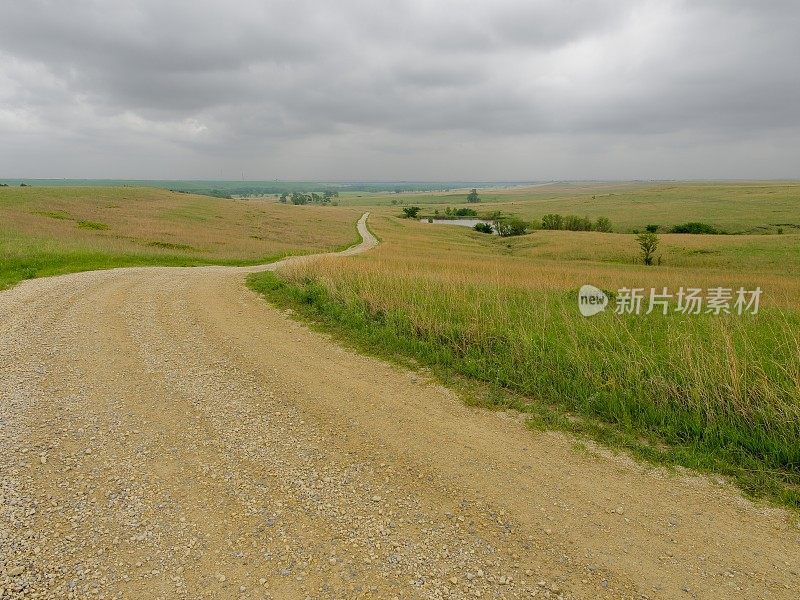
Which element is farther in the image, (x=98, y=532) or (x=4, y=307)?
(x=4, y=307)

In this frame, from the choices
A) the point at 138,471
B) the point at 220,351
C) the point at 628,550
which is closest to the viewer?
the point at 628,550

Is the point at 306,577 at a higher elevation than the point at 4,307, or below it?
below

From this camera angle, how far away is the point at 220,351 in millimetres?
9102

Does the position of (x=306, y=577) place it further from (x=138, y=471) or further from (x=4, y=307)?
(x=4, y=307)

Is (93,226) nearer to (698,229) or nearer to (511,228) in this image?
(511,228)

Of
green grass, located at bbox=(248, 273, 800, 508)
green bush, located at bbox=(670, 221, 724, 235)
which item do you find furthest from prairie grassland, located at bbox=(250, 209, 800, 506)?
green bush, located at bbox=(670, 221, 724, 235)

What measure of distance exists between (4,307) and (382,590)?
13563 millimetres

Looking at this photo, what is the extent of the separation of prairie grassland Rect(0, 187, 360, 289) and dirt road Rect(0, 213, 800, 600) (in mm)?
13851

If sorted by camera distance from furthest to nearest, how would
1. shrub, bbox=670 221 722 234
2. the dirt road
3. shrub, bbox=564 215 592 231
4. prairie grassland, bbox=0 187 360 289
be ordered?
shrub, bbox=564 215 592 231, shrub, bbox=670 221 722 234, prairie grassland, bbox=0 187 360 289, the dirt road

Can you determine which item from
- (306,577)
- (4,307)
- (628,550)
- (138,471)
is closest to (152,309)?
(4,307)

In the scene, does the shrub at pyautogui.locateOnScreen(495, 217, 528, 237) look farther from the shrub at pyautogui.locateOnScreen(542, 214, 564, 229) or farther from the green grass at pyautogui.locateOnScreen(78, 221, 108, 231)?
the green grass at pyautogui.locateOnScreen(78, 221, 108, 231)

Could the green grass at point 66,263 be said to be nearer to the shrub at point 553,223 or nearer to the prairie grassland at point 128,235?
the prairie grassland at point 128,235

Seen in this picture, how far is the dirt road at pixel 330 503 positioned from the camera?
3.74 m

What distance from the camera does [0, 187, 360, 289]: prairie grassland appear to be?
2075cm
